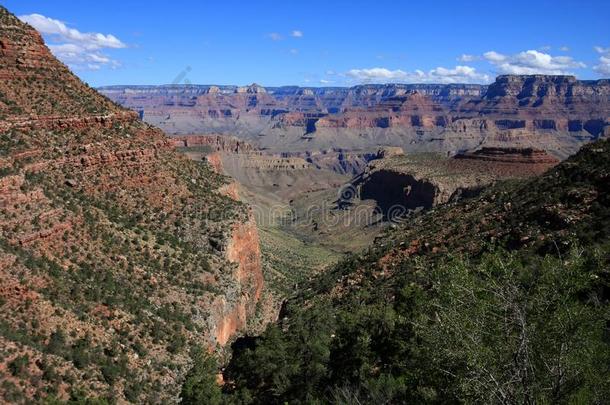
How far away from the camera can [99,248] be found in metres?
34.2

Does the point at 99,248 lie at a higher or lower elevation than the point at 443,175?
higher

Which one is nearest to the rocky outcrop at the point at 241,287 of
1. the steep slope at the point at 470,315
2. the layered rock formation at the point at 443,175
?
the steep slope at the point at 470,315

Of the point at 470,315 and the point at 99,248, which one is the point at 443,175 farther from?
the point at 470,315

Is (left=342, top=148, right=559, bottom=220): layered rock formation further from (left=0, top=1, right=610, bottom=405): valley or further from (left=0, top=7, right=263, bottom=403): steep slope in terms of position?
(left=0, top=7, right=263, bottom=403): steep slope

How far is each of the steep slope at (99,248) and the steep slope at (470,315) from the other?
4733 millimetres

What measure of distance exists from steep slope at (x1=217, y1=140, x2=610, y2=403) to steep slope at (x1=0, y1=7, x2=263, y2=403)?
4.73 m

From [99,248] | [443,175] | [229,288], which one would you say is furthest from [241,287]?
[443,175]

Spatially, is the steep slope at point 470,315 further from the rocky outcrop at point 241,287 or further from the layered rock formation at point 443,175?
the layered rock formation at point 443,175

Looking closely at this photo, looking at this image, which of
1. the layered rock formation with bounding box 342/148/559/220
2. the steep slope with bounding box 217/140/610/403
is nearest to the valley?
the steep slope with bounding box 217/140/610/403

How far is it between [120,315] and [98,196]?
13.0 m

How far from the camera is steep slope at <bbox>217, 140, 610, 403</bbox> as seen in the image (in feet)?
41.1

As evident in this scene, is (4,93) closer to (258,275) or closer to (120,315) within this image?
(120,315)

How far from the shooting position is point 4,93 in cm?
4041

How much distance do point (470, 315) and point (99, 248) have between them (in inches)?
1033
